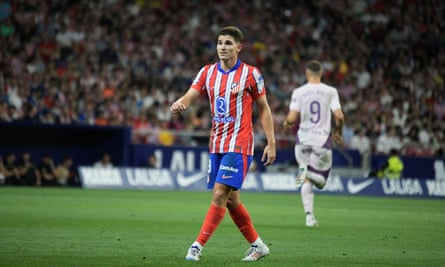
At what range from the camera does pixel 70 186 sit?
1150 inches

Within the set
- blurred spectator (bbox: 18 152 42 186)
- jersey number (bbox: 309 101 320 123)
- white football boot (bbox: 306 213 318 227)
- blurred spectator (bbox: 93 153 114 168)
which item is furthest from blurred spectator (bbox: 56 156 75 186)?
white football boot (bbox: 306 213 318 227)

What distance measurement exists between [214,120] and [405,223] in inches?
308

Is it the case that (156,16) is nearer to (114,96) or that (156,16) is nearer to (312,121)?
(114,96)

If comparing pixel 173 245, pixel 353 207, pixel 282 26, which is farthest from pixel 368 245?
pixel 282 26

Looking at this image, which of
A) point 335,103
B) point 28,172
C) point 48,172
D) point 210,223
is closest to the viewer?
point 210,223

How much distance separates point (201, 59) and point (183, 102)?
23.7m

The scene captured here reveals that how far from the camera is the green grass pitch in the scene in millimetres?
9695

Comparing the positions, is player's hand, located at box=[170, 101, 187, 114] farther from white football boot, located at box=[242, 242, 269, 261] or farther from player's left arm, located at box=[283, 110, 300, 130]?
player's left arm, located at box=[283, 110, 300, 130]

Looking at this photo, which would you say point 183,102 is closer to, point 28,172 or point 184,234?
point 184,234

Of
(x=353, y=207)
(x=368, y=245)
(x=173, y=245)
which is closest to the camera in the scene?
(x=173, y=245)

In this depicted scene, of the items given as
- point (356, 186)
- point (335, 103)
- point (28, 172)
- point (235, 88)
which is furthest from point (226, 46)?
point (356, 186)

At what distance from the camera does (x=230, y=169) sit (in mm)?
9570

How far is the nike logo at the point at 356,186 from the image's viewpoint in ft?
99.0

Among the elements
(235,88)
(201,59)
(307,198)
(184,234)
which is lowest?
(184,234)
